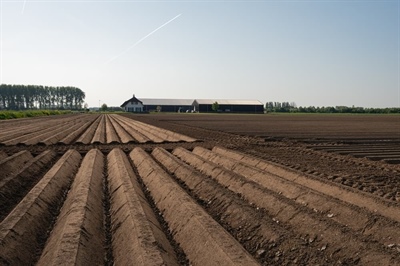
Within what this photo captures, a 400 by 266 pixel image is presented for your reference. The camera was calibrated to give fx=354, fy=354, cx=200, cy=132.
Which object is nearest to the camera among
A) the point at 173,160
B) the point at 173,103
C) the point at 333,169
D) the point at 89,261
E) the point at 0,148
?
the point at 89,261

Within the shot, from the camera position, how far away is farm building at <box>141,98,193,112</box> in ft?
373

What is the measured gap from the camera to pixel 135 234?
508 cm

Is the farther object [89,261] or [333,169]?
[333,169]

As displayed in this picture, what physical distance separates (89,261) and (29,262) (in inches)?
32.7

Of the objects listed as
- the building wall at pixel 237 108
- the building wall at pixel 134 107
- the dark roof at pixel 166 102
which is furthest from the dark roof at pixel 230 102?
the building wall at pixel 134 107

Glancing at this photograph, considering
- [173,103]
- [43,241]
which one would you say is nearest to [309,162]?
[43,241]

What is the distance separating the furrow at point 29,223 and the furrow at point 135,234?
3.66 ft

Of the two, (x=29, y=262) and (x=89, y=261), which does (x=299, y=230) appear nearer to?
(x=89, y=261)

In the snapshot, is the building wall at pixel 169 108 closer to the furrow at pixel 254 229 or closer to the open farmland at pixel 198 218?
the open farmland at pixel 198 218

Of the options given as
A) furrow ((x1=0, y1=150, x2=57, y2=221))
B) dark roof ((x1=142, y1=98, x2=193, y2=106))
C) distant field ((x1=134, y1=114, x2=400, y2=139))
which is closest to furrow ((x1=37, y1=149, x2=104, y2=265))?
furrow ((x1=0, y1=150, x2=57, y2=221))

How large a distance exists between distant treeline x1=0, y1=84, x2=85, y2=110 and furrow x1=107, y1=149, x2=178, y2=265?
149 m

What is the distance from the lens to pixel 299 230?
5633mm

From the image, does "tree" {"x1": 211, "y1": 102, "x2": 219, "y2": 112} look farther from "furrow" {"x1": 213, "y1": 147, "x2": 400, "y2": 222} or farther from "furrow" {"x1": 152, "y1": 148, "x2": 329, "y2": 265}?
"furrow" {"x1": 152, "y1": 148, "x2": 329, "y2": 265}

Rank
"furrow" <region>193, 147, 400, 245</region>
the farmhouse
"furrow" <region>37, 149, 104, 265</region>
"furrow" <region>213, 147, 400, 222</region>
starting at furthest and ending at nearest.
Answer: the farmhouse < "furrow" <region>213, 147, 400, 222</region> < "furrow" <region>193, 147, 400, 245</region> < "furrow" <region>37, 149, 104, 265</region>
